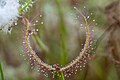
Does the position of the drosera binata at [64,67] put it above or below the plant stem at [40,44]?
below

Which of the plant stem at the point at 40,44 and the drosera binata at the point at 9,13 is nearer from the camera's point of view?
the drosera binata at the point at 9,13

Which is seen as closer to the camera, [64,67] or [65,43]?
[64,67]

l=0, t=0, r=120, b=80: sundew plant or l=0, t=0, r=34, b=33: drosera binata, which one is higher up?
l=0, t=0, r=34, b=33: drosera binata

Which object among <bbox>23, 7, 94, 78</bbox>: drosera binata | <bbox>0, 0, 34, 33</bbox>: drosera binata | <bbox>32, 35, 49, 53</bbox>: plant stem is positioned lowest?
<bbox>23, 7, 94, 78</bbox>: drosera binata

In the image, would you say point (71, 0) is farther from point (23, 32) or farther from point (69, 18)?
point (23, 32)

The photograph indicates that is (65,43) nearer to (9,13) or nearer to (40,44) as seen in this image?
(40,44)

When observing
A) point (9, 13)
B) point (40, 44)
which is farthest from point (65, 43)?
point (9, 13)

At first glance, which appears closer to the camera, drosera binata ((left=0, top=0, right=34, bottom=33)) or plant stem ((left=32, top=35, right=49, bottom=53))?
drosera binata ((left=0, top=0, right=34, bottom=33))

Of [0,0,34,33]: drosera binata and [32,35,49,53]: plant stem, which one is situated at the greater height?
[0,0,34,33]: drosera binata
